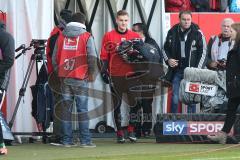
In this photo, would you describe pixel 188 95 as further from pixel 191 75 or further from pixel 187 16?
pixel 187 16

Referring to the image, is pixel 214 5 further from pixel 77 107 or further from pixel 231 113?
pixel 77 107

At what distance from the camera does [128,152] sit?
42.2 feet

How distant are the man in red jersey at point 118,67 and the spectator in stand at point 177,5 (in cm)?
215

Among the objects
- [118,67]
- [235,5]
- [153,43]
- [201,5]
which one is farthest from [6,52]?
[235,5]

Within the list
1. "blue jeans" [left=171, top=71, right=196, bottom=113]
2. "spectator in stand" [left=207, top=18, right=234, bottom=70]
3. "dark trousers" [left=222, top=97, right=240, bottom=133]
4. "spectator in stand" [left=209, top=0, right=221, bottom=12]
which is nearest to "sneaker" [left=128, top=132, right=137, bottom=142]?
"blue jeans" [left=171, top=71, right=196, bottom=113]

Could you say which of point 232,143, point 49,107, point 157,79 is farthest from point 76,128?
point 232,143

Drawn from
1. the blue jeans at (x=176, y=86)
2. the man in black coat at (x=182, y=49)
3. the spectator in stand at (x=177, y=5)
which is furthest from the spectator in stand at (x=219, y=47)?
the spectator in stand at (x=177, y=5)

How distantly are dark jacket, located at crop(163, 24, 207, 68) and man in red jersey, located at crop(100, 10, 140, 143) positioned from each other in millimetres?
1110

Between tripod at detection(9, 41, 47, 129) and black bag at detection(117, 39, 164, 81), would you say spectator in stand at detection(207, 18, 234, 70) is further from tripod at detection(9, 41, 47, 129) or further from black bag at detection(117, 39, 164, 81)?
tripod at detection(9, 41, 47, 129)

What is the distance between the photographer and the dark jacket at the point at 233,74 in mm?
13461

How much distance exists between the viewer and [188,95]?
15.7 m

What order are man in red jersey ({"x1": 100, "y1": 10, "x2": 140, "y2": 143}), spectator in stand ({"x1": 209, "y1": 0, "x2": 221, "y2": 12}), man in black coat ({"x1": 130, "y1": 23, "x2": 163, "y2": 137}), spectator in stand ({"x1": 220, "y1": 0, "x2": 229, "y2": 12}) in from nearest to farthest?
man in red jersey ({"x1": 100, "y1": 10, "x2": 140, "y2": 143}) < man in black coat ({"x1": 130, "y1": 23, "x2": 163, "y2": 137}) < spectator in stand ({"x1": 220, "y1": 0, "x2": 229, "y2": 12}) < spectator in stand ({"x1": 209, "y1": 0, "x2": 221, "y2": 12})

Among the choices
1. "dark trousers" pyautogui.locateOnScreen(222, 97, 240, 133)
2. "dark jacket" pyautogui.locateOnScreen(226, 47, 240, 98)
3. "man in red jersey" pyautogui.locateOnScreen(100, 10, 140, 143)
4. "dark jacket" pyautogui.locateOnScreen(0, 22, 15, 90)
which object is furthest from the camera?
"man in red jersey" pyautogui.locateOnScreen(100, 10, 140, 143)

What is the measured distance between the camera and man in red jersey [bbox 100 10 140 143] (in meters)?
14.6
